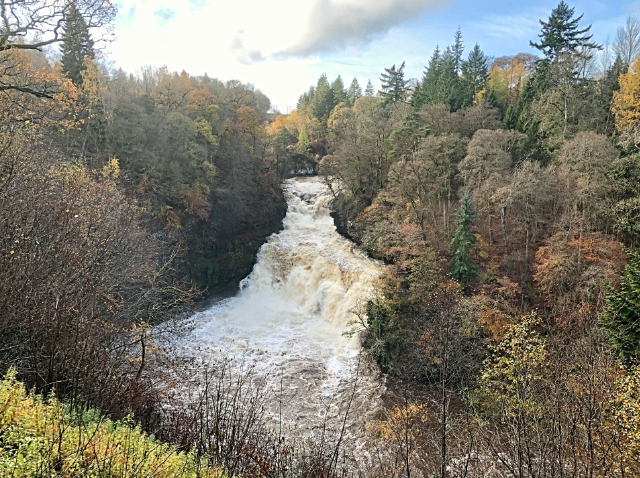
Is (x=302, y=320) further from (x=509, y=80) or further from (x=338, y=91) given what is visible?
(x=338, y=91)

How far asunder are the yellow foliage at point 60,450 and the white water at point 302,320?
864 centimetres

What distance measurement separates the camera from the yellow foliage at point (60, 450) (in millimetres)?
3547

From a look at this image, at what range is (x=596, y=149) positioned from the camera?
15.7 meters

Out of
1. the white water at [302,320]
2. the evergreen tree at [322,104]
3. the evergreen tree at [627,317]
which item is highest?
the evergreen tree at [322,104]

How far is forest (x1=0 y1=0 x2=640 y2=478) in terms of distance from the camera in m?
5.80

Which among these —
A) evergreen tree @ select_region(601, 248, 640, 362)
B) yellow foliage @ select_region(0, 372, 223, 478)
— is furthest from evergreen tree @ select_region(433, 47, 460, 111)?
yellow foliage @ select_region(0, 372, 223, 478)

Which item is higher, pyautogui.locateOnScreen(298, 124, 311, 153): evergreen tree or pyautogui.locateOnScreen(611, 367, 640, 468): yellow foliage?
pyautogui.locateOnScreen(298, 124, 311, 153): evergreen tree

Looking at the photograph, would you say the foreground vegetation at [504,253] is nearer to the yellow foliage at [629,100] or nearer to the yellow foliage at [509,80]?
the yellow foliage at [629,100]

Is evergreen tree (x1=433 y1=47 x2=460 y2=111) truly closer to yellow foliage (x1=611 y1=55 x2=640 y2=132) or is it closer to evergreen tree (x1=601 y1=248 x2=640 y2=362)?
yellow foliage (x1=611 y1=55 x2=640 y2=132)

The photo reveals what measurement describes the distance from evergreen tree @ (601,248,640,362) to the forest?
0.28 ft

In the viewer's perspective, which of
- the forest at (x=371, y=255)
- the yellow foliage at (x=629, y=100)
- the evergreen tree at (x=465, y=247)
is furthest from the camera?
the yellow foliage at (x=629, y=100)

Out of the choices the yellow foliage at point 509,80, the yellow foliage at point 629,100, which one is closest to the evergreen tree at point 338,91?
the yellow foliage at point 509,80

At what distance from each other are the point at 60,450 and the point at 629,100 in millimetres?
25749

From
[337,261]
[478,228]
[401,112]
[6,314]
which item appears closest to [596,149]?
[478,228]
